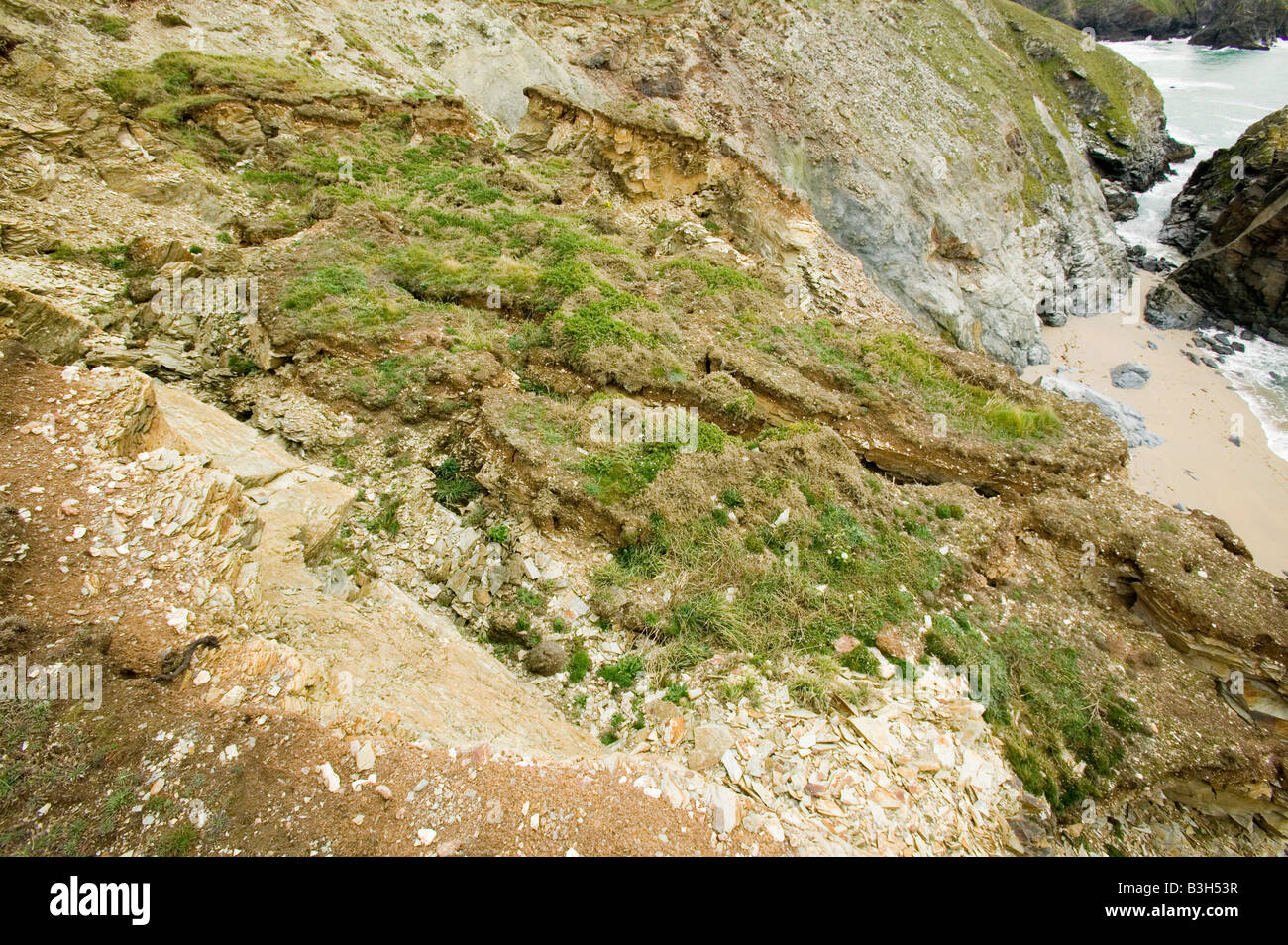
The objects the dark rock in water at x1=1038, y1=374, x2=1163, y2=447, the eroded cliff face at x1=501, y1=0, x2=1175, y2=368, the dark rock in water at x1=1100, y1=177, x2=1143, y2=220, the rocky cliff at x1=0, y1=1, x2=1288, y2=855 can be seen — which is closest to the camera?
the rocky cliff at x1=0, y1=1, x2=1288, y2=855

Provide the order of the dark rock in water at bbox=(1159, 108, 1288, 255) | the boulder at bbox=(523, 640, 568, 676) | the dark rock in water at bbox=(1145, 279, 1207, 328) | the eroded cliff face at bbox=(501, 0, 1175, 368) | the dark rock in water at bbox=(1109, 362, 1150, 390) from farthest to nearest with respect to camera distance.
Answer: the dark rock in water at bbox=(1159, 108, 1288, 255), the dark rock in water at bbox=(1145, 279, 1207, 328), the eroded cliff face at bbox=(501, 0, 1175, 368), the dark rock in water at bbox=(1109, 362, 1150, 390), the boulder at bbox=(523, 640, 568, 676)

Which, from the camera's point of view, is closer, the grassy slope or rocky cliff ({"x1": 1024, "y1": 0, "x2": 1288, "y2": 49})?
the grassy slope

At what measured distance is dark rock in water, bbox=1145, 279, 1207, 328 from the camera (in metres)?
30.1

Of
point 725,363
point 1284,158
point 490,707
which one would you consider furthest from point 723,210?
point 1284,158

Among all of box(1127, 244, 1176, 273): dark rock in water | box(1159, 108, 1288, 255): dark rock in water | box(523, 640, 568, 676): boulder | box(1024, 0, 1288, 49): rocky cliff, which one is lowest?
box(523, 640, 568, 676): boulder

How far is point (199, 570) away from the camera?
199 inches

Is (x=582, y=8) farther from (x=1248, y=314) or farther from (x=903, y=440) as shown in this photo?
(x=1248, y=314)

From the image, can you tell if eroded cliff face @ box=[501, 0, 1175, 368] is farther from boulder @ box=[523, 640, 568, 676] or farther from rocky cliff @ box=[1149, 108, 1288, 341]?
boulder @ box=[523, 640, 568, 676]

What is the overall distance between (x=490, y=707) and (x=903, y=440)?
1009 cm

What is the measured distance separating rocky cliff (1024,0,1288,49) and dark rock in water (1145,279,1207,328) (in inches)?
2380

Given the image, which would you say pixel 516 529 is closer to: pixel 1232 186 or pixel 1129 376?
pixel 1129 376

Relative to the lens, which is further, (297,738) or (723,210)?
(723,210)

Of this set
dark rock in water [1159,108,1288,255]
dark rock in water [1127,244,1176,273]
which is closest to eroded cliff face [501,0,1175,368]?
dark rock in water [1127,244,1176,273]

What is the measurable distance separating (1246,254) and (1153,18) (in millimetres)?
63710
